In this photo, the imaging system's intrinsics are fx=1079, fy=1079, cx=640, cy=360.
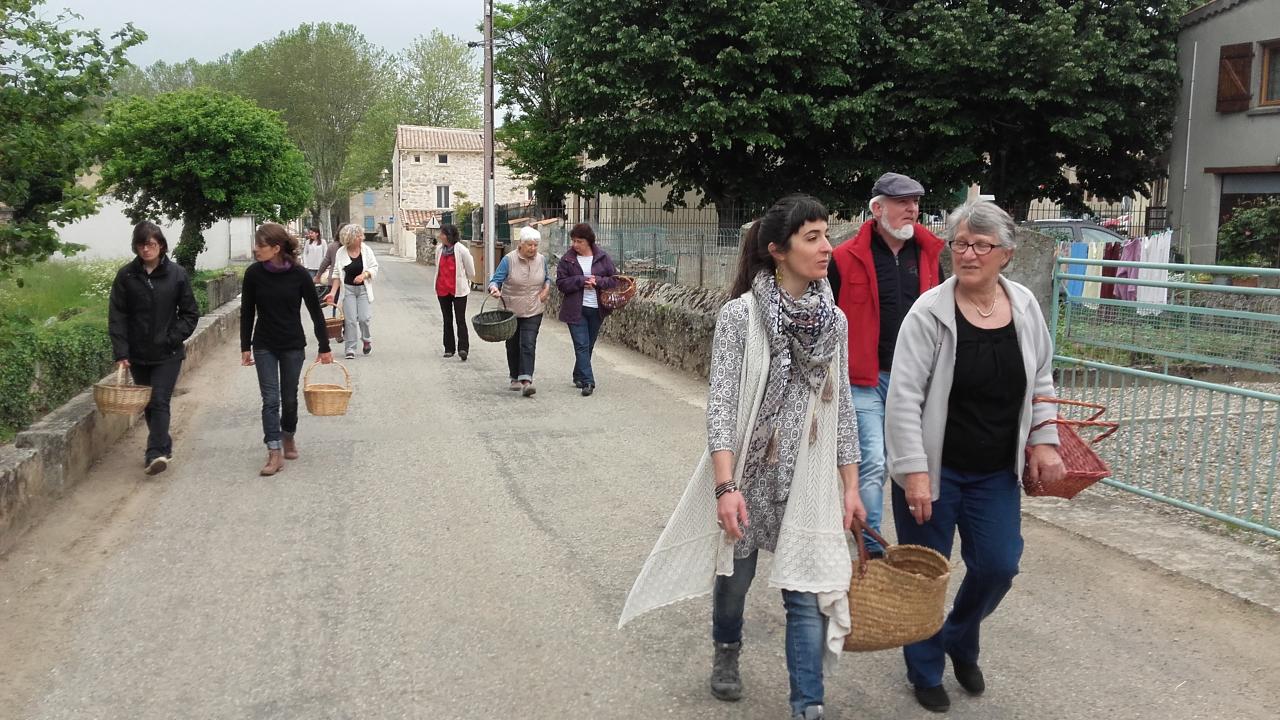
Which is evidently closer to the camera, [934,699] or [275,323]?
[934,699]

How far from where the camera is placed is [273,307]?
7703 mm

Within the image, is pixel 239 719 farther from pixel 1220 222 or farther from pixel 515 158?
pixel 515 158

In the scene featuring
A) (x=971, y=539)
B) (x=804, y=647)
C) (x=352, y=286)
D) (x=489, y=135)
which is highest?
(x=489, y=135)

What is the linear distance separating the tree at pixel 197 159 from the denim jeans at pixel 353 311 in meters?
Answer: 6.60

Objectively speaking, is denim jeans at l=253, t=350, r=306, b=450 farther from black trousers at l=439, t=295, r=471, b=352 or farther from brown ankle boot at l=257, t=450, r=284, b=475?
black trousers at l=439, t=295, r=471, b=352

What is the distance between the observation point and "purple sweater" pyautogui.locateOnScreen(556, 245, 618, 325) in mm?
10688

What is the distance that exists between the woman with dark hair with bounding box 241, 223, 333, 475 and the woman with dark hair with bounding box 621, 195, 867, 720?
4769 millimetres

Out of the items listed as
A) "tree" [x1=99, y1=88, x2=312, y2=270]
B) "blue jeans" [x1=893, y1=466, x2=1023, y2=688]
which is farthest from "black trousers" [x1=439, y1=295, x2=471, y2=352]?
"blue jeans" [x1=893, y1=466, x2=1023, y2=688]

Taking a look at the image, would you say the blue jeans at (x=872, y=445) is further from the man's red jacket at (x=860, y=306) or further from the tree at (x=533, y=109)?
the tree at (x=533, y=109)

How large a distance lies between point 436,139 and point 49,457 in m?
69.9

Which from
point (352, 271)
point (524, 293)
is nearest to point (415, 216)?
point (352, 271)

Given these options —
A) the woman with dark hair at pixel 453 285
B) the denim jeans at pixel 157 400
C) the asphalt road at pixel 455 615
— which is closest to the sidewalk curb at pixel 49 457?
the asphalt road at pixel 455 615

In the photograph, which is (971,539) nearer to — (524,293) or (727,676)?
(727,676)

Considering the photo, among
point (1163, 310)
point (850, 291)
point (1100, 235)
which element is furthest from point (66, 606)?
point (1100, 235)
